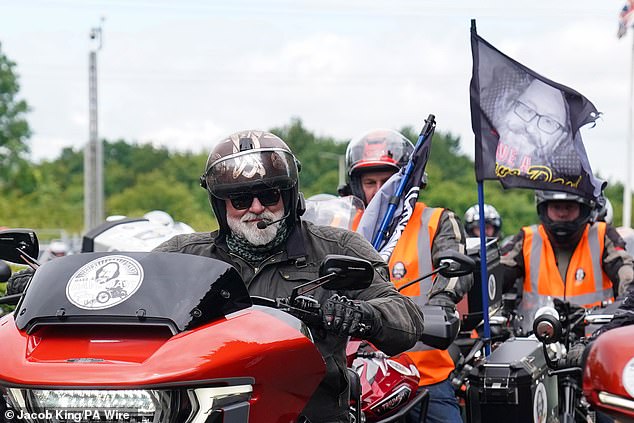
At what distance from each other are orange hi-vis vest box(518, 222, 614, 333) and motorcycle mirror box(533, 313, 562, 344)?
100 inches

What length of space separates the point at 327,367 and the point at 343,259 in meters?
0.51

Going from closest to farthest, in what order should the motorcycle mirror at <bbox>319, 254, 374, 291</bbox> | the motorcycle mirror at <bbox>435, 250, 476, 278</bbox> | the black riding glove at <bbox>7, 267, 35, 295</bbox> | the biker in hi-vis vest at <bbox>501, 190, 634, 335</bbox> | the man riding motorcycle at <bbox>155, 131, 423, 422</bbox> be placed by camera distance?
the motorcycle mirror at <bbox>319, 254, 374, 291</bbox> → the man riding motorcycle at <bbox>155, 131, 423, 422</bbox> → the motorcycle mirror at <bbox>435, 250, 476, 278</bbox> → the black riding glove at <bbox>7, 267, 35, 295</bbox> → the biker in hi-vis vest at <bbox>501, 190, 634, 335</bbox>

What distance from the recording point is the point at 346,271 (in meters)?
3.51

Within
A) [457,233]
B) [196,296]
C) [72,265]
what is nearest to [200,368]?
[196,296]

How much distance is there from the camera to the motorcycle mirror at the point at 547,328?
5.57 meters

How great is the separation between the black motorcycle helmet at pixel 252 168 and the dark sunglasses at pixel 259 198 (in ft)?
0.10

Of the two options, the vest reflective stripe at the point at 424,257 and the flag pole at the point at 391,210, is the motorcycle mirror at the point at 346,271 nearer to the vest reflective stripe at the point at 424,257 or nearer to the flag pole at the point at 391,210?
the vest reflective stripe at the point at 424,257

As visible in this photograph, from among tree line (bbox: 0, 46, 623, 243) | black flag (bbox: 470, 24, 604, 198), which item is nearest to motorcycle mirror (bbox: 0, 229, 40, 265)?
black flag (bbox: 470, 24, 604, 198)

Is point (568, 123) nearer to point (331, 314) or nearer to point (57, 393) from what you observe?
point (331, 314)

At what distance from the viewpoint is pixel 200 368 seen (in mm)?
3061

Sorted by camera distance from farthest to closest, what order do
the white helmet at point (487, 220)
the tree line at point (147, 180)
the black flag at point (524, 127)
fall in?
the tree line at point (147, 180) < the white helmet at point (487, 220) < the black flag at point (524, 127)

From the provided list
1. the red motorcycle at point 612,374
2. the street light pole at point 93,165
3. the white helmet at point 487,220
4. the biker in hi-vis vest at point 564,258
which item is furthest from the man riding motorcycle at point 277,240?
the street light pole at point 93,165

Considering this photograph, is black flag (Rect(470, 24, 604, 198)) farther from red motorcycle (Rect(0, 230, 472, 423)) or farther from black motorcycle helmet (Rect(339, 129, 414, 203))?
red motorcycle (Rect(0, 230, 472, 423))

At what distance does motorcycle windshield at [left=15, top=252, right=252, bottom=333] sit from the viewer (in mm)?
3209
